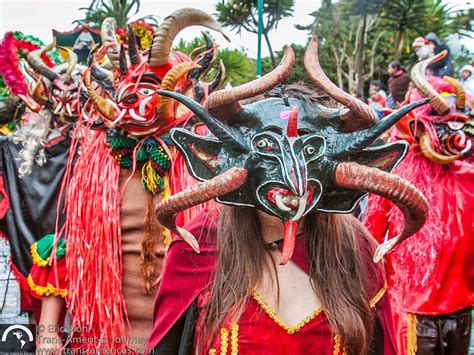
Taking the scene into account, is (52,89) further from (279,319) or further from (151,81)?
(279,319)

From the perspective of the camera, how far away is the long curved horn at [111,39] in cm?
308

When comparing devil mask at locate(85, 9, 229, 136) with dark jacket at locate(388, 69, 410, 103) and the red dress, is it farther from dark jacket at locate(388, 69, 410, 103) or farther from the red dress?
dark jacket at locate(388, 69, 410, 103)

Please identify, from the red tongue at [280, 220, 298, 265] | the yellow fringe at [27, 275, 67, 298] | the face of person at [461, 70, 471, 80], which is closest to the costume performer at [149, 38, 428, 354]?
the red tongue at [280, 220, 298, 265]

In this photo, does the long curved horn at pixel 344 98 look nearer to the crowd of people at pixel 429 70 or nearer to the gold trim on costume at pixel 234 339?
the gold trim on costume at pixel 234 339

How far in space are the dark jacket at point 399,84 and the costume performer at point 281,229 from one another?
19.8 feet

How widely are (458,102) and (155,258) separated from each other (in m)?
2.23

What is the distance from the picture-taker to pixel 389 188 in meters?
1.55

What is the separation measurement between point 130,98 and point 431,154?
2039 millimetres

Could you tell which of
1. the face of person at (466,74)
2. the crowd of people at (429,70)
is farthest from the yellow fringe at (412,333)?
the face of person at (466,74)

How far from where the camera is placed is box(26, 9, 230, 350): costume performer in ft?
9.29

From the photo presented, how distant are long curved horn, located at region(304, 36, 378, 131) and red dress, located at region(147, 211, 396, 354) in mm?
410

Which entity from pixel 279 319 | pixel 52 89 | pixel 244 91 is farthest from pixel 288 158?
pixel 52 89

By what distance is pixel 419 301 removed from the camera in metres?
4.08

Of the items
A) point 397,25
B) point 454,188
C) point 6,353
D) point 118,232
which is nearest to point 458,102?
point 454,188
